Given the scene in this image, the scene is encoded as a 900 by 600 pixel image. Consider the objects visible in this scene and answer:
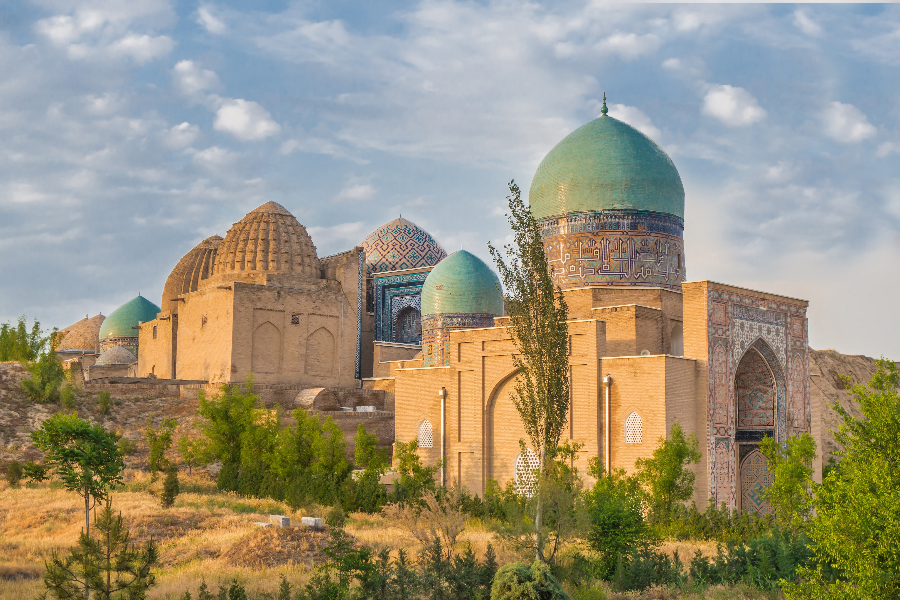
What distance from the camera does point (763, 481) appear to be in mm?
17734

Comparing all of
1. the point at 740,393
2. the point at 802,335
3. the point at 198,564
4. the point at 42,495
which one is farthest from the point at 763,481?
the point at 42,495

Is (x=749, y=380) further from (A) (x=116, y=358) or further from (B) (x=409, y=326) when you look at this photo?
(A) (x=116, y=358)

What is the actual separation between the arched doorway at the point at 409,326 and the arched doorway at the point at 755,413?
12.7m

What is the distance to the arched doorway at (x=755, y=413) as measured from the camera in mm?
17734

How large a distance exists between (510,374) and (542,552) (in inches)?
317

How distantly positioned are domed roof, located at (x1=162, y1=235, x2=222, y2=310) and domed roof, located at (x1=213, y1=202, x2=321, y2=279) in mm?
2542

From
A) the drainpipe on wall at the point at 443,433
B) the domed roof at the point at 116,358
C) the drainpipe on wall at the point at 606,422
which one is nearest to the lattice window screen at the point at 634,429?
the drainpipe on wall at the point at 606,422

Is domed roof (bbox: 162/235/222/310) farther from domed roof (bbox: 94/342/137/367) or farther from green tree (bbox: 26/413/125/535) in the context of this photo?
green tree (bbox: 26/413/125/535)

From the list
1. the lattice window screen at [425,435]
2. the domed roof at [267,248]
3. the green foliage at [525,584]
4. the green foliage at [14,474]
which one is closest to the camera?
the green foliage at [525,584]

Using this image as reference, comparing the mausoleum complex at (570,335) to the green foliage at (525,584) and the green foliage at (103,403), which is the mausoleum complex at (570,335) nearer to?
the green foliage at (103,403)

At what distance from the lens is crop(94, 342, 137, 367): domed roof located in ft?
101

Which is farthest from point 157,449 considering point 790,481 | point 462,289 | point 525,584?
point 790,481

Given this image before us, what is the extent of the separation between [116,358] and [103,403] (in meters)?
10.7

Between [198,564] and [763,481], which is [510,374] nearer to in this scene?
[763,481]
